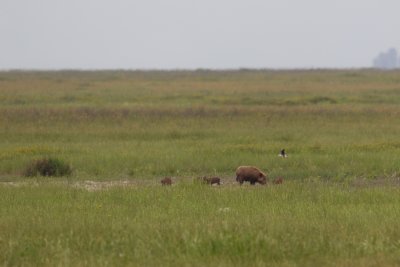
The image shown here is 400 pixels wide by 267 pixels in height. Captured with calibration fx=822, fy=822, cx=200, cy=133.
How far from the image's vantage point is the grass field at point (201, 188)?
10133 mm

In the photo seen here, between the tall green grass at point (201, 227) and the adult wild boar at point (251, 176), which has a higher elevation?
the tall green grass at point (201, 227)

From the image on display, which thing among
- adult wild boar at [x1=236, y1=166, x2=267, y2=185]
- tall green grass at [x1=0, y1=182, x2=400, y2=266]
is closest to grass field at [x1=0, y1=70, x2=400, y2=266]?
tall green grass at [x1=0, y1=182, x2=400, y2=266]

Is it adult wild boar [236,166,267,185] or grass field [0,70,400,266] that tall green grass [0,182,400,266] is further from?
adult wild boar [236,166,267,185]

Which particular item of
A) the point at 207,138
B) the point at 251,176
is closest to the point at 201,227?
the point at 251,176

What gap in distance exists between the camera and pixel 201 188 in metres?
16.5

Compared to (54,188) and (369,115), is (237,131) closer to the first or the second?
→ (369,115)

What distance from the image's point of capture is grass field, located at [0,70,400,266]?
1013 centimetres

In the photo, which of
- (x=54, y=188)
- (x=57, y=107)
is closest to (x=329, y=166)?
(x=54, y=188)

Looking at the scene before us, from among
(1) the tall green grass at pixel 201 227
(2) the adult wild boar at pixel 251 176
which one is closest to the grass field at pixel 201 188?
(1) the tall green grass at pixel 201 227

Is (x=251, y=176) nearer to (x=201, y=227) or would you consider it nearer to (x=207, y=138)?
(x=201, y=227)

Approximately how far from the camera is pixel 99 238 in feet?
34.9

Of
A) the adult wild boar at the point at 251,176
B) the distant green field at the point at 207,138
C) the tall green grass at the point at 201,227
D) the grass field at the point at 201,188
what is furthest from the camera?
the distant green field at the point at 207,138

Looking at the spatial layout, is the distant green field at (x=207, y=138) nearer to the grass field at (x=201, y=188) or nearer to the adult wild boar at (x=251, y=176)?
the grass field at (x=201, y=188)

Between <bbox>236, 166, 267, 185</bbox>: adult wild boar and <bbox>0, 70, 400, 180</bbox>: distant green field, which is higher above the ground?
<bbox>236, 166, 267, 185</bbox>: adult wild boar
